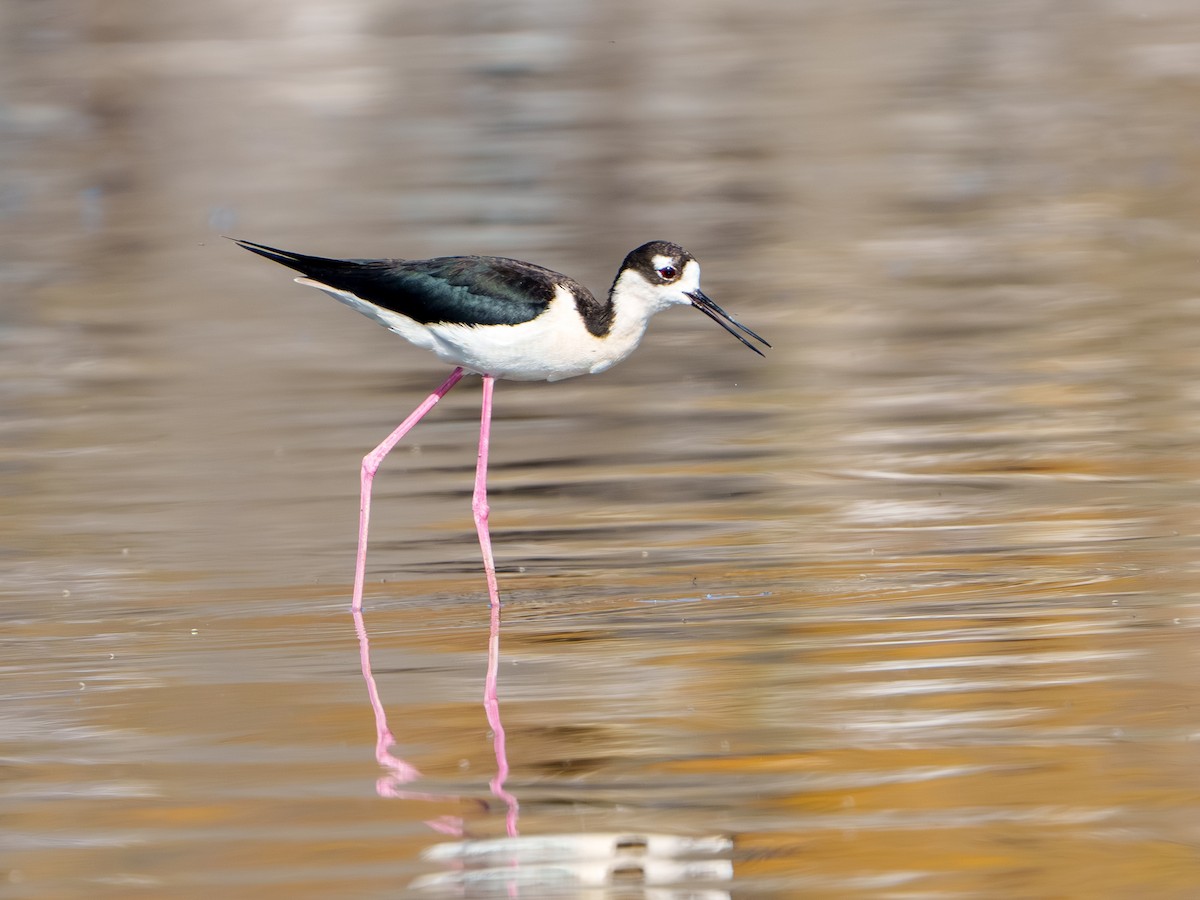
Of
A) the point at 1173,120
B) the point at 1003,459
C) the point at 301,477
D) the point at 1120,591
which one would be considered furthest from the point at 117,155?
the point at 1120,591

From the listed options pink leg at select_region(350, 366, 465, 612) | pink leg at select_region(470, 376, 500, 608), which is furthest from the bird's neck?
pink leg at select_region(350, 366, 465, 612)

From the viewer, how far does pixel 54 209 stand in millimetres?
18859

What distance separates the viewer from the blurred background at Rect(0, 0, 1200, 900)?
201 inches

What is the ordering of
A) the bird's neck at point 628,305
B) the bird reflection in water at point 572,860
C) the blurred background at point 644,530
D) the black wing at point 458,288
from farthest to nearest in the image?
the bird's neck at point 628,305
the black wing at point 458,288
the blurred background at point 644,530
the bird reflection in water at point 572,860

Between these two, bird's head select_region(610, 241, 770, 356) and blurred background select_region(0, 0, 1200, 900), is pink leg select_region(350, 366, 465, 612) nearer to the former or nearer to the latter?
blurred background select_region(0, 0, 1200, 900)

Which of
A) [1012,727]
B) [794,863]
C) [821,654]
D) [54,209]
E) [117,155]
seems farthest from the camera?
[117,155]

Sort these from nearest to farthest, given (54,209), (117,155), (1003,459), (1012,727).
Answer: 1. (1012,727)
2. (1003,459)
3. (54,209)
4. (117,155)

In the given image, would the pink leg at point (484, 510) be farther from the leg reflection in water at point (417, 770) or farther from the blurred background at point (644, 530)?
the leg reflection in water at point (417, 770)

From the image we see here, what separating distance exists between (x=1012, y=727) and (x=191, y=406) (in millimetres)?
6329

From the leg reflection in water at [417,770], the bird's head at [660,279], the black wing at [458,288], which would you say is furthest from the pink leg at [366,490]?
the bird's head at [660,279]

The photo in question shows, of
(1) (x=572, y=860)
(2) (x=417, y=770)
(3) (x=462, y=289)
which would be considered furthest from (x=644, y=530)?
(1) (x=572, y=860)

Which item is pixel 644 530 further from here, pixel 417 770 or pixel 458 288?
pixel 417 770

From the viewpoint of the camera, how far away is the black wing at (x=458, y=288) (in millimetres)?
8062

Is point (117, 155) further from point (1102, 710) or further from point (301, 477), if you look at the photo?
point (1102, 710)
